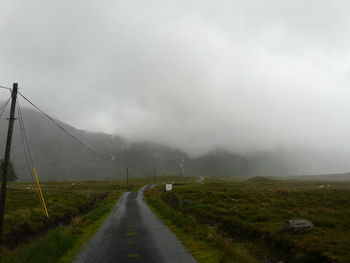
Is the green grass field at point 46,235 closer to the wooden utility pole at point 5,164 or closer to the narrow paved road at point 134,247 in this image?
the narrow paved road at point 134,247

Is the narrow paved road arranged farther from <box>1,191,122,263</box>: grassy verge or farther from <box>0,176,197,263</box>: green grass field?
<box>0,176,197,263</box>: green grass field

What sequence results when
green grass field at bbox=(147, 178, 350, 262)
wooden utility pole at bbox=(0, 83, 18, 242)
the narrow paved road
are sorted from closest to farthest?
1. the narrow paved road
2. green grass field at bbox=(147, 178, 350, 262)
3. wooden utility pole at bbox=(0, 83, 18, 242)

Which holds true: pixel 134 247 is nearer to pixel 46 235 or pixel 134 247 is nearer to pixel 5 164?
pixel 5 164

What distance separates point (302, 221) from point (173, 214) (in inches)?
552

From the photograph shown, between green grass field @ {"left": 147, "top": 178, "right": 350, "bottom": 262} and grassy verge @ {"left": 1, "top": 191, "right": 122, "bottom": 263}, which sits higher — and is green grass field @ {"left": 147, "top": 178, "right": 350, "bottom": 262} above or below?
below

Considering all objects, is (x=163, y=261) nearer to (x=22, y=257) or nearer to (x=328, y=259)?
(x=22, y=257)

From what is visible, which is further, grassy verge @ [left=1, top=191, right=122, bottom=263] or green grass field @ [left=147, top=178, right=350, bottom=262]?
green grass field @ [left=147, top=178, right=350, bottom=262]

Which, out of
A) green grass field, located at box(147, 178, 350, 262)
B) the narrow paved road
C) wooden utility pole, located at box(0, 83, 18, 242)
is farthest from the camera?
wooden utility pole, located at box(0, 83, 18, 242)

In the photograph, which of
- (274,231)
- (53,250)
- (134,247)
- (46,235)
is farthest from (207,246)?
(46,235)

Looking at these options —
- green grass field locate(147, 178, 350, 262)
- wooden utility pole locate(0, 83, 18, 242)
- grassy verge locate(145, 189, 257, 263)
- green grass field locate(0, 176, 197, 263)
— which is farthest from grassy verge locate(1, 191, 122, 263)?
green grass field locate(147, 178, 350, 262)

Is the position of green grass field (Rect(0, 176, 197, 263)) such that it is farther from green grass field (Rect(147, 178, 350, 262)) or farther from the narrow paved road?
green grass field (Rect(147, 178, 350, 262))

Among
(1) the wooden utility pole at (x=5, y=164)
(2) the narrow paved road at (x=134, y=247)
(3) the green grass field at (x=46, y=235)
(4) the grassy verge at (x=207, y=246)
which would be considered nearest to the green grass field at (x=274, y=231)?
(4) the grassy verge at (x=207, y=246)

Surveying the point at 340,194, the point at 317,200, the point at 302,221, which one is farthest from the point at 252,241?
the point at 340,194

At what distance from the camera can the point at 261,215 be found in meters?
33.8
